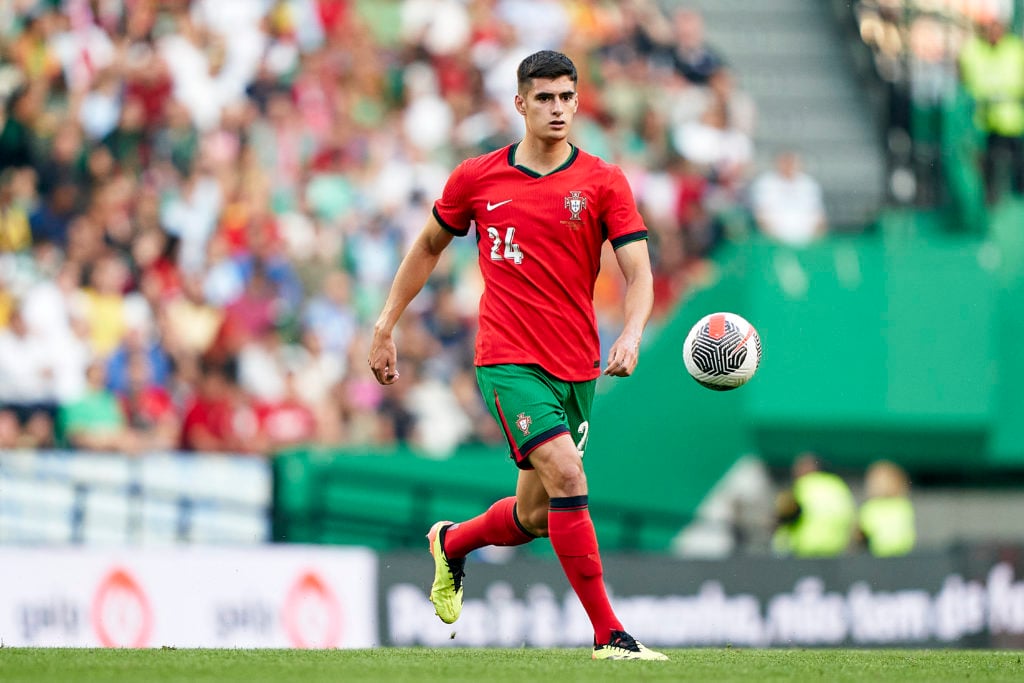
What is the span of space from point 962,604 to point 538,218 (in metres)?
7.20

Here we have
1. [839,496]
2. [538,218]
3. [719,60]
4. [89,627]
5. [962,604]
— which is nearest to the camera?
[538,218]

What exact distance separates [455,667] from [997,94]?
11.2 meters

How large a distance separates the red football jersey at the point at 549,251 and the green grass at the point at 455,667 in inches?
52.4

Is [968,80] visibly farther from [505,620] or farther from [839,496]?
[505,620]

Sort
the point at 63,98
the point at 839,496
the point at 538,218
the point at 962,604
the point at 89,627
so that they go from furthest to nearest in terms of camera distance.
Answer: the point at 63,98 < the point at 839,496 < the point at 962,604 < the point at 89,627 < the point at 538,218

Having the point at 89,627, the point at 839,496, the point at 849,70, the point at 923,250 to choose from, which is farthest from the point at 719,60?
the point at 89,627

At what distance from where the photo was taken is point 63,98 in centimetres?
1600

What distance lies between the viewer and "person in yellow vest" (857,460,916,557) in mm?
14781

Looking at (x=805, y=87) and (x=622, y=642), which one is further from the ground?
(x=805, y=87)

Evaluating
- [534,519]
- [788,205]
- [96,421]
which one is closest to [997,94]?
[788,205]

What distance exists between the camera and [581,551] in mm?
7262

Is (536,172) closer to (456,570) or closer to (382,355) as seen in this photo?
(382,355)

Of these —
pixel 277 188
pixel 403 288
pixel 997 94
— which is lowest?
pixel 403 288

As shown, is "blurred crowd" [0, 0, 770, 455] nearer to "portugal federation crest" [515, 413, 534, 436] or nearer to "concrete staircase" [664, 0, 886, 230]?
"concrete staircase" [664, 0, 886, 230]
